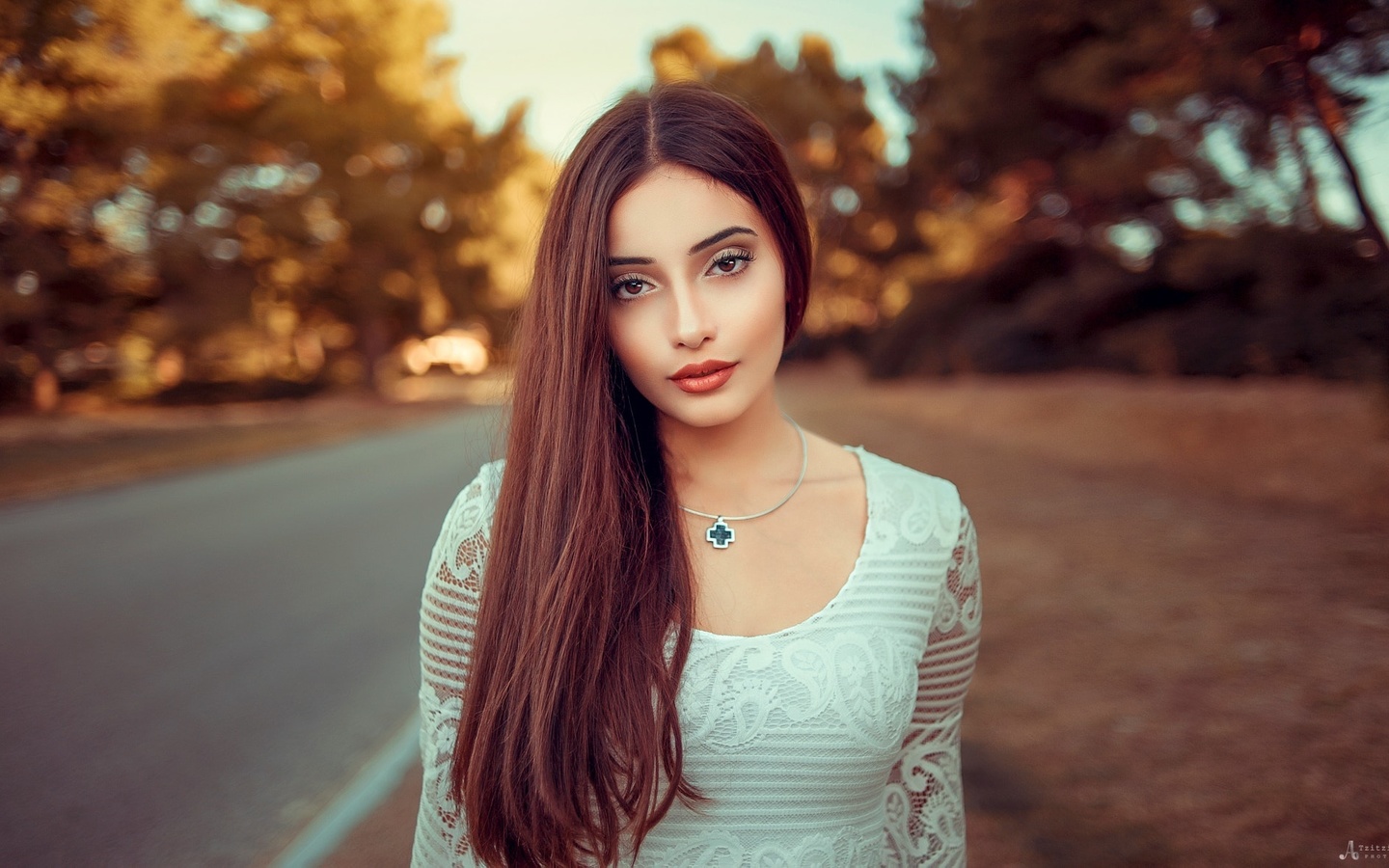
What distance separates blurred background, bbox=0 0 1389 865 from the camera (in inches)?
119

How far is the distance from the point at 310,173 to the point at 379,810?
77.2 ft

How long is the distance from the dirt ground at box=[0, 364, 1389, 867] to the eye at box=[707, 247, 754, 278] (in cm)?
203

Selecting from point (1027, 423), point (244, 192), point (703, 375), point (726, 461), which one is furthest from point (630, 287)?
point (244, 192)

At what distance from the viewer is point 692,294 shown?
1484 mm

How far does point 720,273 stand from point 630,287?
156 millimetres

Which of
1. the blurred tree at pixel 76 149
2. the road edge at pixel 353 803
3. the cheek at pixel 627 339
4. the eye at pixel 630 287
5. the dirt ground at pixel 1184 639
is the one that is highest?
the blurred tree at pixel 76 149

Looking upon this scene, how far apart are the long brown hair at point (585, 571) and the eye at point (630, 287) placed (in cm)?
6

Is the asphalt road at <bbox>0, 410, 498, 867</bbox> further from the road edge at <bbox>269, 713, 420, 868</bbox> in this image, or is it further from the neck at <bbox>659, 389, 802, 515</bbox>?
the neck at <bbox>659, 389, 802, 515</bbox>

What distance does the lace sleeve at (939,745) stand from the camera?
62.8 inches

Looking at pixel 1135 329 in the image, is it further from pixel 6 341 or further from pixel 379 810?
pixel 6 341

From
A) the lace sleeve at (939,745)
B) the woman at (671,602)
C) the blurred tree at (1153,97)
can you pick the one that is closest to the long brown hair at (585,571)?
the woman at (671,602)

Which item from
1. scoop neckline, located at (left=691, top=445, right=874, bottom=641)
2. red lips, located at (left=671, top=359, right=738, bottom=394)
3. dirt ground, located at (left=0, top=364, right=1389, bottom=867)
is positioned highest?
red lips, located at (left=671, top=359, right=738, bottom=394)

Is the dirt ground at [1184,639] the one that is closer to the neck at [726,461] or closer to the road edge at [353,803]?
the road edge at [353,803]

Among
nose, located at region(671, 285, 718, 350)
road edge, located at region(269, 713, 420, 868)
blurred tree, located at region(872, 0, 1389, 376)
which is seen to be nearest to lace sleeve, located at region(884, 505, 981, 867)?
nose, located at region(671, 285, 718, 350)
